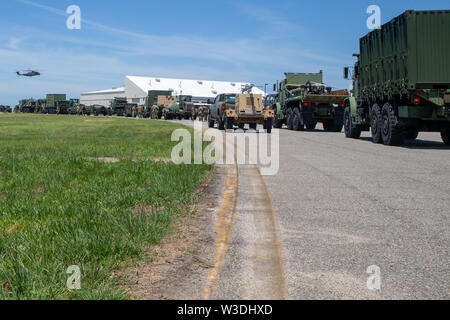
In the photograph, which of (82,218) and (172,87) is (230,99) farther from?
(172,87)

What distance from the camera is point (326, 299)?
9.78 feet

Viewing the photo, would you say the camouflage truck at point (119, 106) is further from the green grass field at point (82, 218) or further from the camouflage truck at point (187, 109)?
the green grass field at point (82, 218)

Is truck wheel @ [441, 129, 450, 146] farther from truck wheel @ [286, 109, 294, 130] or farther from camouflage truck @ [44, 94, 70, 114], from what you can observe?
camouflage truck @ [44, 94, 70, 114]

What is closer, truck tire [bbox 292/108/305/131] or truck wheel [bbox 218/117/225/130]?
truck tire [bbox 292/108/305/131]

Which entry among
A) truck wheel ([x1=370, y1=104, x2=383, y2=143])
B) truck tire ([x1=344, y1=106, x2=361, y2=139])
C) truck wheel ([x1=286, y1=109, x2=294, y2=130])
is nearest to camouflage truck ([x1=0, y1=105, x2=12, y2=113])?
truck wheel ([x1=286, y1=109, x2=294, y2=130])

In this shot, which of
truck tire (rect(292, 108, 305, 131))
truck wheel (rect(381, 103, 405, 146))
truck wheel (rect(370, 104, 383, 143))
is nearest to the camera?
truck wheel (rect(381, 103, 405, 146))

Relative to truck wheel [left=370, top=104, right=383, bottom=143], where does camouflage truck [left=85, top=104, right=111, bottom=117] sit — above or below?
above

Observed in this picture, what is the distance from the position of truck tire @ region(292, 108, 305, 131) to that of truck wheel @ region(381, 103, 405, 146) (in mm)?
9558

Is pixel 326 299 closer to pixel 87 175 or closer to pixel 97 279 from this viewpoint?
pixel 97 279

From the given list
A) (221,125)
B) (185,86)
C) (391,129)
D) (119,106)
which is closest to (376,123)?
(391,129)

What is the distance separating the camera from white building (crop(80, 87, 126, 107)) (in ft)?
392

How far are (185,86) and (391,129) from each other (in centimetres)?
9767

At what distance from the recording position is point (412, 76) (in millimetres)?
14336
